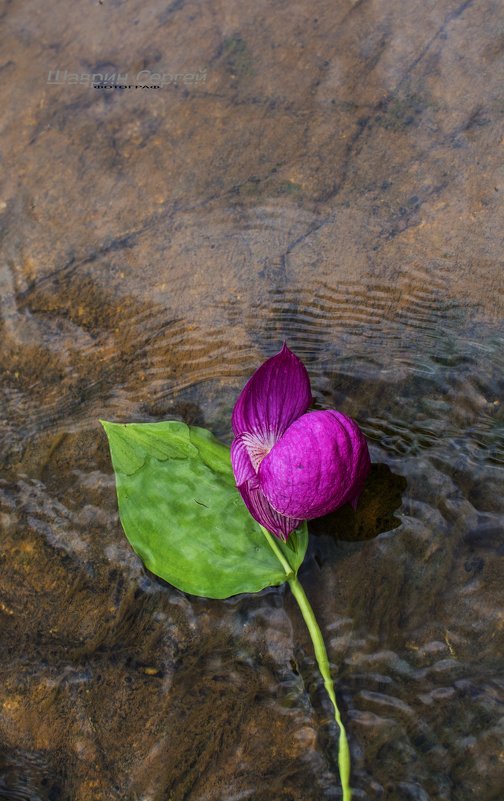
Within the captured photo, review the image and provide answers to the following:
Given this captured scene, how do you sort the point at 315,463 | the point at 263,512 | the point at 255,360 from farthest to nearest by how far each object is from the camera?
the point at 255,360, the point at 263,512, the point at 315,463

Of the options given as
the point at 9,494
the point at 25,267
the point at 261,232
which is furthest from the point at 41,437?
the point at 261,232

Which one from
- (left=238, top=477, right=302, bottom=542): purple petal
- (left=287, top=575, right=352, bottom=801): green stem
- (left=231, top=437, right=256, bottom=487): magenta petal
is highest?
(left=231, top=437, right=256, bottom=487): magenta petal

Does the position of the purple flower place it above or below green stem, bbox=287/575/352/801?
above

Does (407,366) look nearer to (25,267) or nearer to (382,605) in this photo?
(382,605)

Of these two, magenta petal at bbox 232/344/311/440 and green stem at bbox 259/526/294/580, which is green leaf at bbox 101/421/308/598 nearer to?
green stem at bbox 259/526/294/580

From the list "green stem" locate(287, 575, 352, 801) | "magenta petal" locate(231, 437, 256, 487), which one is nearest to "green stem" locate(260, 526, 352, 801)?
"green stem" locate(287, 575, 352, 801)

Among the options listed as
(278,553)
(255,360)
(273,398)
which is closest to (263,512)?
(278,553)

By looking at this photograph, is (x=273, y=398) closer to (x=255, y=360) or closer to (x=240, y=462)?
(x=240, y=462)
